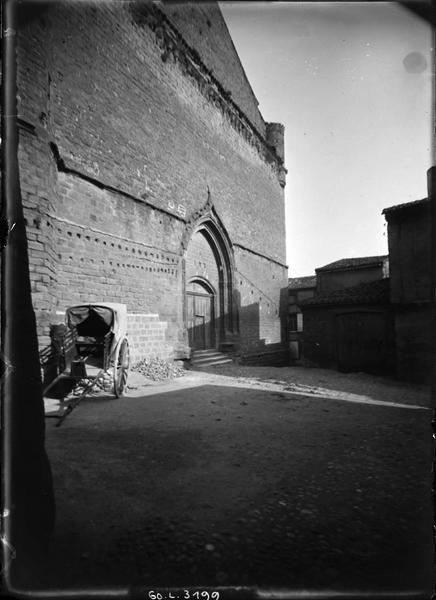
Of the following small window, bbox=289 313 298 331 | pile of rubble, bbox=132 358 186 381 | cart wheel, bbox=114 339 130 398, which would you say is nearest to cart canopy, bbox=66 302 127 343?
cart wheel, bbox=114 339 130 398

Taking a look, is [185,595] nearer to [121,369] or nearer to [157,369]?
[121,369]

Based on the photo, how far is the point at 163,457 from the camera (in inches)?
Answer: 129

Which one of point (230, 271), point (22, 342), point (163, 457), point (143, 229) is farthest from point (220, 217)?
point (22, 342)

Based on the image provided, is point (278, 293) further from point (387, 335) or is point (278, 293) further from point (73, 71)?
point (73, 71)

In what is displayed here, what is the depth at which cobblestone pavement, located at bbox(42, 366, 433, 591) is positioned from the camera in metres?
1.74

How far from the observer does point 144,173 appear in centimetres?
988

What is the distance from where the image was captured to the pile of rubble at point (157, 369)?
8.48 metres

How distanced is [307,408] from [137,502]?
13.0 feet

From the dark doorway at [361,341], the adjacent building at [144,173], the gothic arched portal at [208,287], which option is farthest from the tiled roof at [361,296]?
the adjacent building at [144,173]

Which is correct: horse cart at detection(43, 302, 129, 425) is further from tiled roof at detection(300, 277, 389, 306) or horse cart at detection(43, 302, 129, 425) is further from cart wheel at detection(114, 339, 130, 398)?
tiled roof at detection(300, 277, 389, 306)

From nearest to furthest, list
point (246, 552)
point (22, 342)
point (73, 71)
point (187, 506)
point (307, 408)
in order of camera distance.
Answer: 1. point (22, 342)
2. point (246, 552)
3. point (187, 506)
4. point (307, 408)
5. point (73, 71)

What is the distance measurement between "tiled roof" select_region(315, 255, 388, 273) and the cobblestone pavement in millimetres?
18182

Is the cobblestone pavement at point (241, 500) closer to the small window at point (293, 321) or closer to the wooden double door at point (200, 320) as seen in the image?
the wooden double door at point (200, 320)

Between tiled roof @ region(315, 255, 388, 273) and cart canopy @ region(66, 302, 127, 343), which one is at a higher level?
tiled roof @ region(315, 255, 388, 273)
